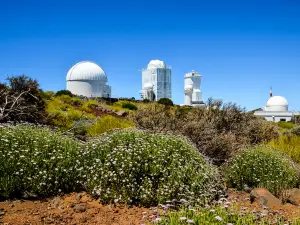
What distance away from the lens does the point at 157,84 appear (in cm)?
8725

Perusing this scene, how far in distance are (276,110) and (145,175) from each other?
70024 mm

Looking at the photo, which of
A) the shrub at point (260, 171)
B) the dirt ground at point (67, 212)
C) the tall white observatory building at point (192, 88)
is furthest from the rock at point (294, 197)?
the tall white observatory building at point (192, 88)

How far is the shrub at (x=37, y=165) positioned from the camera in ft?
21.0

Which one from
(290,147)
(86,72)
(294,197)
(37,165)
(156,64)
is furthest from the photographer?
→ (156,64)

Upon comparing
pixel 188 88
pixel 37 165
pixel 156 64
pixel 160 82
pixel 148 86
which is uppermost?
pixel 156 64

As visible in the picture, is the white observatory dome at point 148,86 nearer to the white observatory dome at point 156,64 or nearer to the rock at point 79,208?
the white observatory dome at point 156,64

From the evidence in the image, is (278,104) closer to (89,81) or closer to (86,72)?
(89,81)

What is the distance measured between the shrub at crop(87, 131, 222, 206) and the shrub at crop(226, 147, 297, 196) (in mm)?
1245

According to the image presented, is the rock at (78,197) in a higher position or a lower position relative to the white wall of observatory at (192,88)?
lower

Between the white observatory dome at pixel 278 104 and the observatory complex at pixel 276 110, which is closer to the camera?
the observatory complex at pixel 276 110

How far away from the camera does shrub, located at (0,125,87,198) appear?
6.41m

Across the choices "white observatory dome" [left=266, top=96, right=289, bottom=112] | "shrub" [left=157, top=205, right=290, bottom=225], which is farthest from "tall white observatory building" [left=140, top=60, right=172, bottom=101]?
"shrub" [left=157, top=205, right=290, bottom=225]

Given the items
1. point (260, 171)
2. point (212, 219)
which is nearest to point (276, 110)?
point (260, 171)

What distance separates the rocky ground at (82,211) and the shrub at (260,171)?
66.1 inches
